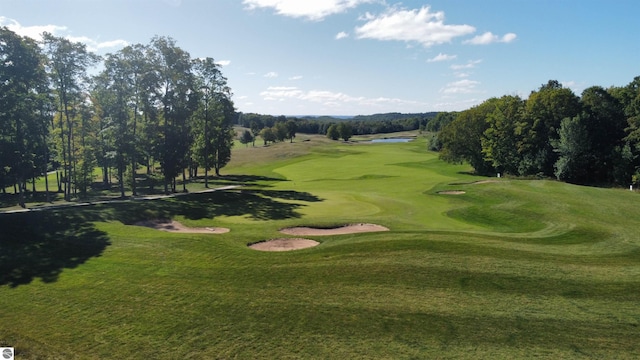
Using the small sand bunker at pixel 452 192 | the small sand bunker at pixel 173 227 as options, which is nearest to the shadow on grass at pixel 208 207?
the small sand bunker at pixel 173 227

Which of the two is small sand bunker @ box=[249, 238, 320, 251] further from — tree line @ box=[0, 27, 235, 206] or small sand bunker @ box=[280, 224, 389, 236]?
tree line @ box=[0, 27, 235, 206]

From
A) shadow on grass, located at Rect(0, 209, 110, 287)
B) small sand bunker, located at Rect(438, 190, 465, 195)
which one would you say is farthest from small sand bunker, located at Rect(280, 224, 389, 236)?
small sand bunker, located at Rect(438, 190, 465, 195)

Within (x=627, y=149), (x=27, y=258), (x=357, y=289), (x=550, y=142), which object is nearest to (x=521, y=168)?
Answer: (x=550, y=142)

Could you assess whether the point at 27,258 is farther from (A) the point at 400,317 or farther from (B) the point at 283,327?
(A) the point at 400,317

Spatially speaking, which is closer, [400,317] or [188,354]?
[188,354]

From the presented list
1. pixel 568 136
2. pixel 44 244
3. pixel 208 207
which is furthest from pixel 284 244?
pixel 568 136

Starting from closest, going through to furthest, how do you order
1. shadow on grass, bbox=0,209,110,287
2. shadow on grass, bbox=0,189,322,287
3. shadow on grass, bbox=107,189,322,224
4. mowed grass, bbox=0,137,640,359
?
mowed grass, bbox=0,137,640,359
shadow on grass, bbox=0,209,110,287
shadow on grass, bbox=0,189,322,287
shadow on grass, bbox=107,189,322,224
